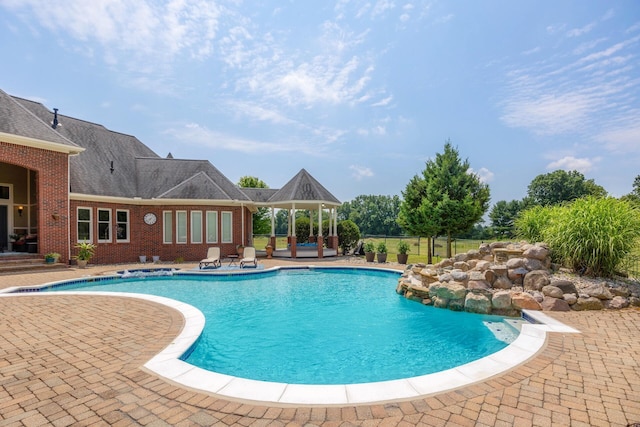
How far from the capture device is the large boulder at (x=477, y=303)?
25.0 feet

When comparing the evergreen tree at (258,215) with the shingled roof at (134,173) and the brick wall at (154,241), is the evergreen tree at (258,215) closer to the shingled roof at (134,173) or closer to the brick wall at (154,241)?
the shingled roof at (134,173)

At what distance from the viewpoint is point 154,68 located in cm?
1324

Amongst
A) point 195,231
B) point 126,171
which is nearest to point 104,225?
point 126,171

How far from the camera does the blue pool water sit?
4.86m

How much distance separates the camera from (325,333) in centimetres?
659

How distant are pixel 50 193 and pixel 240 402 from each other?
1551cm

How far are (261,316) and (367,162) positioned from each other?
19.1 metres

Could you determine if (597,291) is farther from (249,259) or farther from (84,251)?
(84,251)

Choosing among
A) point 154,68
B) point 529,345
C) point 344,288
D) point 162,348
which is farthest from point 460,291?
Answer: point 154,68

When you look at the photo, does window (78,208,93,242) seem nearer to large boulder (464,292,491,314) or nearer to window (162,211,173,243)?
window (162,211,173,243)

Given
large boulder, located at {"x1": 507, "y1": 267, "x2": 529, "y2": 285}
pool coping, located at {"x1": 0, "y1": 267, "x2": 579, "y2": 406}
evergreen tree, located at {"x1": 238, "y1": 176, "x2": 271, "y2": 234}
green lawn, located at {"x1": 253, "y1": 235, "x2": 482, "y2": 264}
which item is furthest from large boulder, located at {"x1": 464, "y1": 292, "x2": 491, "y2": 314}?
evergreen tree, located at {"x1": 238, "y1": 176, "x2": 271, "y2": 234}

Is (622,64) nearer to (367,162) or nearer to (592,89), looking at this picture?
(592,89)

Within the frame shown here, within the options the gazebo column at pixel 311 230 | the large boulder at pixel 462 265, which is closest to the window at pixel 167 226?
the gazebo column at pixel 311 230

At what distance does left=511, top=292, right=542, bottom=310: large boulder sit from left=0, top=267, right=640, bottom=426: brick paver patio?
1869 millimetres
